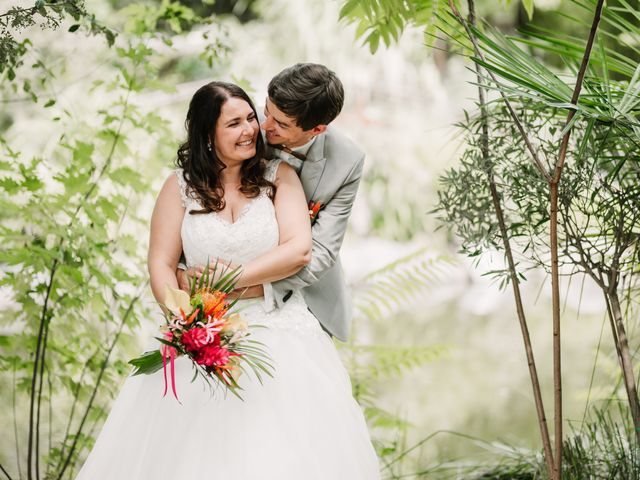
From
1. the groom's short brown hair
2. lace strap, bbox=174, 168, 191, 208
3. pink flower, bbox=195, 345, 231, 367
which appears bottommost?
pink flower, bbox=195, 345, 231, 367

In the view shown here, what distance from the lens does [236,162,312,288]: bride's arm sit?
232 centimetres

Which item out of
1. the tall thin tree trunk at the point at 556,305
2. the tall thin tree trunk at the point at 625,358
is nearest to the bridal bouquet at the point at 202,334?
the tall thin tree trunk at the point at 556,305

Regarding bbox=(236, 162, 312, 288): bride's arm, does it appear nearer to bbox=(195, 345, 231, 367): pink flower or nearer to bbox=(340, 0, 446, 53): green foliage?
bbox=(195, 345, 231, 367): pink flower

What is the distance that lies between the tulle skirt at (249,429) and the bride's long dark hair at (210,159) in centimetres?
39

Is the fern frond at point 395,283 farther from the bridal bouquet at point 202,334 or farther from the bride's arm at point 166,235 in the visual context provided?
the bridal bouquet at point 202,334

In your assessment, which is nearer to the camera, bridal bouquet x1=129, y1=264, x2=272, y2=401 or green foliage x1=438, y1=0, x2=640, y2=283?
bridal bouquet x1=129, y1=264, x2=272, y2=401

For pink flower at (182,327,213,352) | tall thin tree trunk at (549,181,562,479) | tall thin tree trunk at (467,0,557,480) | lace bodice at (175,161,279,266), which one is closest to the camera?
pink flower at (182,327,213,352)

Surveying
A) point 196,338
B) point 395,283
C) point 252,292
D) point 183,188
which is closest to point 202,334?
point 196,338

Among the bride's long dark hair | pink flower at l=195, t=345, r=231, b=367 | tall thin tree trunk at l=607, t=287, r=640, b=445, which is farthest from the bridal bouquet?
tall thin tree trunk at l=607, t=287, r=640, b=445

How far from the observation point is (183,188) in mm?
2482

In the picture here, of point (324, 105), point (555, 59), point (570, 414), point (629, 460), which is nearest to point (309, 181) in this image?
point (324, 105)

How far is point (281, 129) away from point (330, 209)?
316 mm

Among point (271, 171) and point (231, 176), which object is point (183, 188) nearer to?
point (231, 176)

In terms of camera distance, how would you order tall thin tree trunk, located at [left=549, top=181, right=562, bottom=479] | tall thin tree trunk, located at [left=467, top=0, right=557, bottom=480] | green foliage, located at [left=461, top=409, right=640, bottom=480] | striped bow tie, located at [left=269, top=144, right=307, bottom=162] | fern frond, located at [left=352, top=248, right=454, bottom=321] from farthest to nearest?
fern frond, located at [left=352, top=248, right=454, bottom=321] → green foliage, located at [left=461, top=409, right=640, bottom=480] → striped bow tie, located at [left=269, top=144, right=307, bottom=162] → tall thin tree trunk, located at [left=467, top=0, right=557, bottom=480] → tall thin tree trunk, located at [left=549, top=181, right=562, bottom=479]
